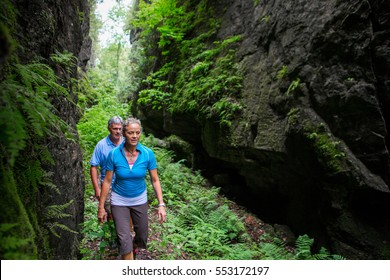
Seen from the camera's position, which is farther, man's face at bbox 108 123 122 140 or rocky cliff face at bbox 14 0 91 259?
man's face at bbox 108 123 122 140

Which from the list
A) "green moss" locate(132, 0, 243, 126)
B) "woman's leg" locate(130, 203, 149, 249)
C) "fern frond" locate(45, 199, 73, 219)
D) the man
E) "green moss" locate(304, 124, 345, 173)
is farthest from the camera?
"green moss" locate(132, 0, 243, 126)

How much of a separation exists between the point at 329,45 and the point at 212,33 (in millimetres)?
5387

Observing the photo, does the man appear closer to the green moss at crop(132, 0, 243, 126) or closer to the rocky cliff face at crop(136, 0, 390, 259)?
the rocky cliff face at crop(136, 0, 390, 259)

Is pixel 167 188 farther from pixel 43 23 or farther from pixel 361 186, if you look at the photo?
pixel 43 23

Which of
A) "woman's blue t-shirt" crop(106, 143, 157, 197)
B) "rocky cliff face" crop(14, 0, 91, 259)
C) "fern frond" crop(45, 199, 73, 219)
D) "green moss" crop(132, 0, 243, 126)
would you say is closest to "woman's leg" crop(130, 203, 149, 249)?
"woman's blue t-shirt" crop(106, 143, 157, 197)

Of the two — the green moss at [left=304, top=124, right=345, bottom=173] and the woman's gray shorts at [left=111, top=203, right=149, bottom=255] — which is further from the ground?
the green moss at [left=304, top=124, right=345, bottom=173]

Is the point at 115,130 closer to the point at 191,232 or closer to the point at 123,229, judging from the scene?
the point at 123,229

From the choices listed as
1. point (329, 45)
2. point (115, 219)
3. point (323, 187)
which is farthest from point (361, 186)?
point (115, 219)

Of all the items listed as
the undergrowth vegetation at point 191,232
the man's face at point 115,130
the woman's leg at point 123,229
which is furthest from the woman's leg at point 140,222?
the man's face at point 115,130

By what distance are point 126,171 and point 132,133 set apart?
52cm

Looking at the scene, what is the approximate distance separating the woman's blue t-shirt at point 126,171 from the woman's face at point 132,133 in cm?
17

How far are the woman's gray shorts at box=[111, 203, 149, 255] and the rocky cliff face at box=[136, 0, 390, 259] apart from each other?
146 inches

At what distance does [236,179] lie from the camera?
9.48m

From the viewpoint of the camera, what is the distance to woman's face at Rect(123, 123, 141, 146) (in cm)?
366
